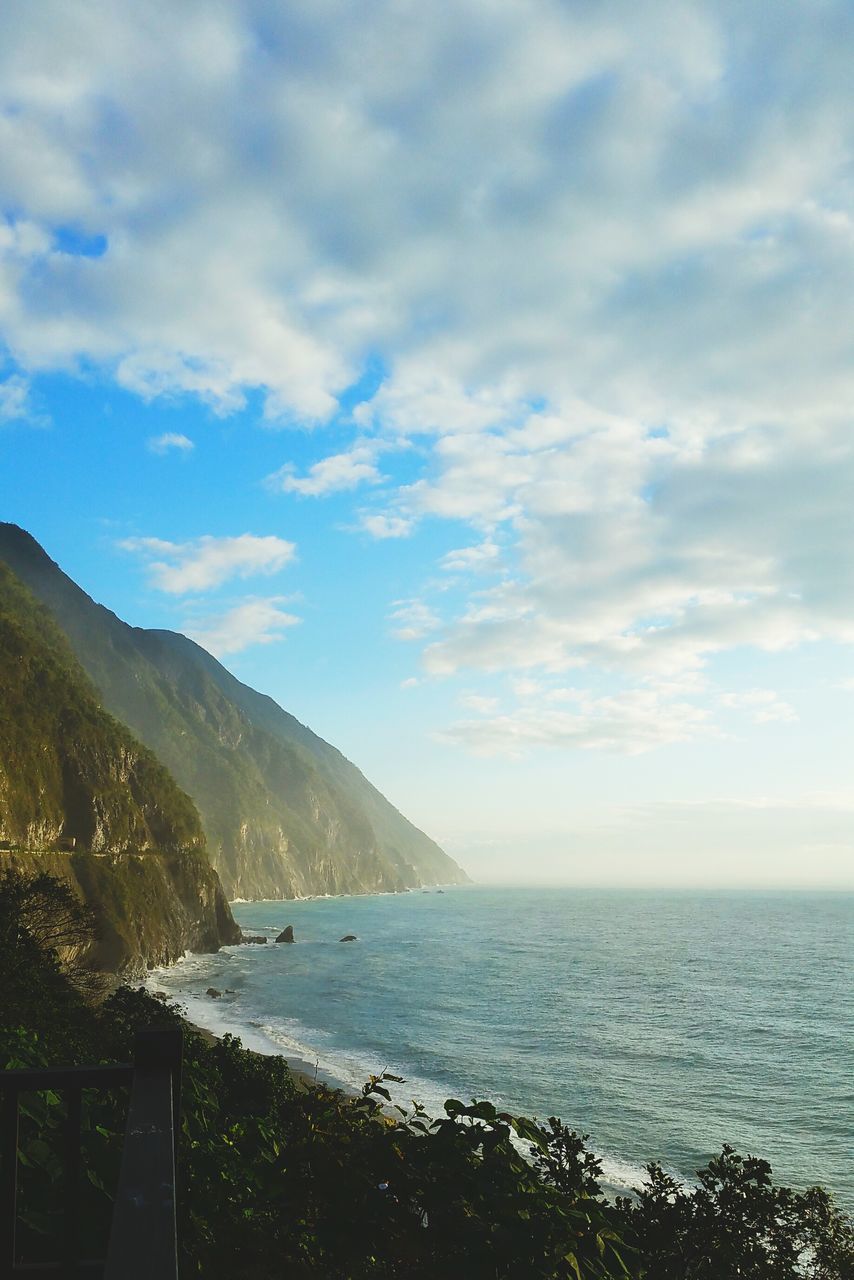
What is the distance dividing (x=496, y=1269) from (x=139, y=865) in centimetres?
8567

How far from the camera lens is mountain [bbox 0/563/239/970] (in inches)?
2749

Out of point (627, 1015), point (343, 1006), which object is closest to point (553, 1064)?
point (627, 1015)

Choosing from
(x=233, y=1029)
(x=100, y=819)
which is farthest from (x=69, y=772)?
(x=233, y=1029)

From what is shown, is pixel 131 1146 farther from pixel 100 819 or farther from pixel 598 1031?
pixel 100 819

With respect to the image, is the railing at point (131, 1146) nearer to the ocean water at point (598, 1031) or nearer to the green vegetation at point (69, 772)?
the ocean water at point (598, 1031)

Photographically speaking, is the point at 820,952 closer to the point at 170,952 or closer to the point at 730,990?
the point at 730,990

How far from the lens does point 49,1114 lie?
218 inches

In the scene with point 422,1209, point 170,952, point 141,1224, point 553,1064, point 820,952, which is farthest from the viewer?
point 820,952

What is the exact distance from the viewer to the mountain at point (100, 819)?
69.8 metres

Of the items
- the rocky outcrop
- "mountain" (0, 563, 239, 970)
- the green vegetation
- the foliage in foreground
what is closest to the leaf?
the foliage in foreground

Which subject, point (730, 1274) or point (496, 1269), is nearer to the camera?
point (496, 1269)

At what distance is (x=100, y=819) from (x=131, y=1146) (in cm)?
8571

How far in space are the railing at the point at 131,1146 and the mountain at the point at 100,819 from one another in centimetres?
6693

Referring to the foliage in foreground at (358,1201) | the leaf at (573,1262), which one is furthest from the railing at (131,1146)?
the leaf at (573,1262)
